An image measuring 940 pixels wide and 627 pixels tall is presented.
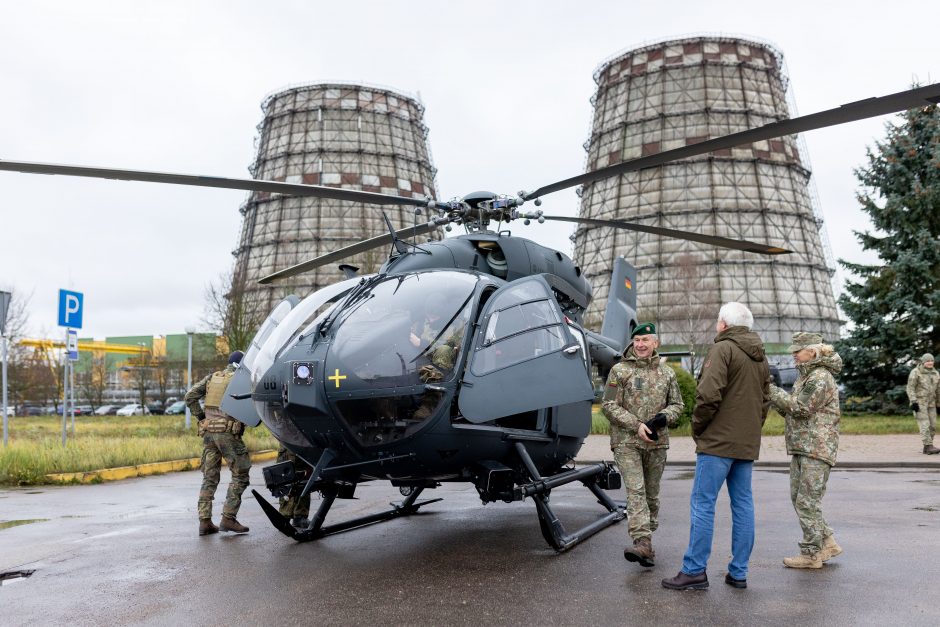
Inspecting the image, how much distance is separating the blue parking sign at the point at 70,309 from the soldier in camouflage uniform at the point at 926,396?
15.7 metres

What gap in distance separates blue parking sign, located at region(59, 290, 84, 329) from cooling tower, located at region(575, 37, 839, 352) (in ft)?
124

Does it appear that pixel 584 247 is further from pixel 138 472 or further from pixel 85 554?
pixel 85 554

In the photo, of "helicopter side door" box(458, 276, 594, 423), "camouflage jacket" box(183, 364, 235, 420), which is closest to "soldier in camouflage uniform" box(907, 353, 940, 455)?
"helicopter side door" box(458, 276, 594, 423)

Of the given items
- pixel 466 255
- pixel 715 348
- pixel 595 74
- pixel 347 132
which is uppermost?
pixel 595 74

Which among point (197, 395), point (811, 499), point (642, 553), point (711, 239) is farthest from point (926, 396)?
point (197, 395)

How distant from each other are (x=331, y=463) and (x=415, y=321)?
4.12 feet


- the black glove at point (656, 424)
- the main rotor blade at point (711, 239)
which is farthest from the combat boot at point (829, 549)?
the main rotor blade at point (711, 239)

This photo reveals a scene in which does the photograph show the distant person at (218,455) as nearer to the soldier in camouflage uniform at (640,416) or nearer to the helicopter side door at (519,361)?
the helicopter side door at (519,361)

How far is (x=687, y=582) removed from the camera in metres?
5.23

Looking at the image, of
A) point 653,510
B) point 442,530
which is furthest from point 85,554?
point 653,510

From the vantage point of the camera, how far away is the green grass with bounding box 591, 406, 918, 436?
19.8m

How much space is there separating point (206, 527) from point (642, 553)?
440cm

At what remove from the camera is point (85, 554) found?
6855mm

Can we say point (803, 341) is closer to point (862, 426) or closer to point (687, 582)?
point (687, 582)
